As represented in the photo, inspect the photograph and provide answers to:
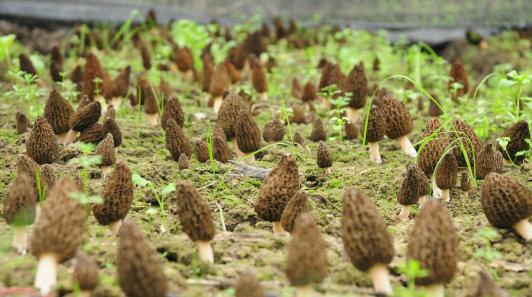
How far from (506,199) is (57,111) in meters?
2.63

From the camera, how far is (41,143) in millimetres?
3646

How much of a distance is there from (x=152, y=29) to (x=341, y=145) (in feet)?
15.7

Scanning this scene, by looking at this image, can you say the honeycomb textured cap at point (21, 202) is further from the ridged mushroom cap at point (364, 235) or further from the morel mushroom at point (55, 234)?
the ridged mushroom cap at point (364, 235)

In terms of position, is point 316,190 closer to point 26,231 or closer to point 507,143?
point 507,143

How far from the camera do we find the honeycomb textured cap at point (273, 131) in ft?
14.4

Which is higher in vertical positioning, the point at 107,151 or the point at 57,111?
the point at 57,111

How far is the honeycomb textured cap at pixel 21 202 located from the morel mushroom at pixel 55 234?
0.20m

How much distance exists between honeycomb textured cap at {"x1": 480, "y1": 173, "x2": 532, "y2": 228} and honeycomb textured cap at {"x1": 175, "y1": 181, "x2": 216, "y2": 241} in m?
1.21

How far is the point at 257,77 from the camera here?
572 centimetres

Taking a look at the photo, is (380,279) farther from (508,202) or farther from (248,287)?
(508,202)

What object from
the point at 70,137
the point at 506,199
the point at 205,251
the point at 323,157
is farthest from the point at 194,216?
the point at 70,137

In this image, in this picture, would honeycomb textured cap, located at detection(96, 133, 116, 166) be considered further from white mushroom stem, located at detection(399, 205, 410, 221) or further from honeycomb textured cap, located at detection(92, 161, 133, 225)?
white mushroom stem, located at detection(399, 205, 410, 221)

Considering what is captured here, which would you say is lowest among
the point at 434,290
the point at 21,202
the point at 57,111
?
the point at 434,290

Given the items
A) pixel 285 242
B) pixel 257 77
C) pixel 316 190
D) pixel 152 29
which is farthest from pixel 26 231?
pixel 152 29
